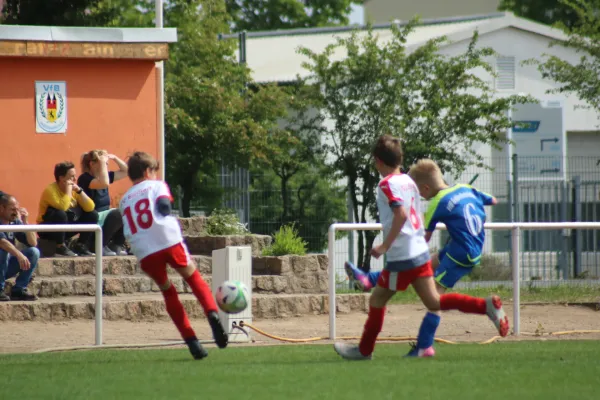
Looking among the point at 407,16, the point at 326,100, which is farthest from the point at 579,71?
the point at 407,16

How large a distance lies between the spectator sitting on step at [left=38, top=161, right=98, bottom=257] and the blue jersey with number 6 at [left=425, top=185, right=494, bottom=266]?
6651 millimetres

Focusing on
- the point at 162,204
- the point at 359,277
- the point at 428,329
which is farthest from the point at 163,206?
the point at 428,329

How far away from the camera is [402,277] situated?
8.31 metres

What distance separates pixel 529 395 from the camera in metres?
6.66

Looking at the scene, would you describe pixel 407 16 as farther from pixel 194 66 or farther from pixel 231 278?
pixel 231 278

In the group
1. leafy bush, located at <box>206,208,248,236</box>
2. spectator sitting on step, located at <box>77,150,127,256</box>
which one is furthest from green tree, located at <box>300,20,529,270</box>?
spectator sitting on step, located at <box>77,150,127,256</box>

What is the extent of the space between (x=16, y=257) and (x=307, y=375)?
5886 millimetres

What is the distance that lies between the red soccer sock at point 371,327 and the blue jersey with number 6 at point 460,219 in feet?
3.00

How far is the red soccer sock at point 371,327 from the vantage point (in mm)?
8492

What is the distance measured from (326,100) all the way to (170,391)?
1518 centimetres

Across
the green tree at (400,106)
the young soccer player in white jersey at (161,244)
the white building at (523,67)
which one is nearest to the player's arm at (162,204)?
the young soccer player in white jersey at (161,244)

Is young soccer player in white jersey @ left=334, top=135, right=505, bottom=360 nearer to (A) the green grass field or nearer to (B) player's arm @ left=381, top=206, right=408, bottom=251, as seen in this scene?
(B) player's arm @ left=381, top=206, right=408, bottom=251

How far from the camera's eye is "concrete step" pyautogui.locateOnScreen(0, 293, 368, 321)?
1266 cm

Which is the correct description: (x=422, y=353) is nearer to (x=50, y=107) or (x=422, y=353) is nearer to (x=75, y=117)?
(x=75, y=117)
